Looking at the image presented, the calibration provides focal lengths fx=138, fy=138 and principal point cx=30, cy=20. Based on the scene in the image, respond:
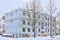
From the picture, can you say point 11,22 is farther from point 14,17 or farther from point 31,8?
point 31,8

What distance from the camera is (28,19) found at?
528cm

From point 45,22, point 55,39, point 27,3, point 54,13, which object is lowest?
point 55,39

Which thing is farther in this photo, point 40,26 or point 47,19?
point 40,26

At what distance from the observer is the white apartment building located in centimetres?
515

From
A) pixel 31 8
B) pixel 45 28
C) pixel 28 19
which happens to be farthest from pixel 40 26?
pixel 31 8

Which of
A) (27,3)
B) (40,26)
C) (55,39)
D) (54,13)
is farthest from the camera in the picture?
(40,26)

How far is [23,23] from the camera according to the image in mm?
5570

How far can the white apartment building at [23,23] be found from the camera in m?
5.15

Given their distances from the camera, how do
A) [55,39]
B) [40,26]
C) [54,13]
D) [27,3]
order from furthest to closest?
[40,26] < [54,13] < [27,3] < [55,39]

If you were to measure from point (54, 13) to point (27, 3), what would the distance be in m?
1.11

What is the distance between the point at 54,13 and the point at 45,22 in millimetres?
546

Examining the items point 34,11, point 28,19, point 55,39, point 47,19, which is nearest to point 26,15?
point 28,19

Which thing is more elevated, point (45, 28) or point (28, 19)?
point (28, 19)

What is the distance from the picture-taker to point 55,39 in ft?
14.4
